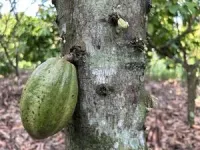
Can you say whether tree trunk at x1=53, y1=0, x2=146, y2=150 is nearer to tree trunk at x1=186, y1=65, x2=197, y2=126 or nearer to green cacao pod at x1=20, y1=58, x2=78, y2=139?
green cacao pod at x1=20, y1=58, x2=78, y2=139

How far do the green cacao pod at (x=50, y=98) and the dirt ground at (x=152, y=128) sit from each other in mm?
2007

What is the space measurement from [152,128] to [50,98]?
2474mm

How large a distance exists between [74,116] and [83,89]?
0.08 metres

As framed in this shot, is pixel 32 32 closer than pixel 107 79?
No

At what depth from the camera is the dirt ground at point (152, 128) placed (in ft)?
10.2

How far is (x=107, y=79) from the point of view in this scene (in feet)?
3.36

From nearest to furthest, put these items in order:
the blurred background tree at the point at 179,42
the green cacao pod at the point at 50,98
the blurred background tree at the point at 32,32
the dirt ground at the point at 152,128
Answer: the green cacao pod at the point at 50,98 < the dirt ground at the point at 152,128 < the blurred background tree at the point at 179,42 < the blurred background tree at the point at 32,32

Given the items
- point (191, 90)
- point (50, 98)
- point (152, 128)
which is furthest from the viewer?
point (191, 90)

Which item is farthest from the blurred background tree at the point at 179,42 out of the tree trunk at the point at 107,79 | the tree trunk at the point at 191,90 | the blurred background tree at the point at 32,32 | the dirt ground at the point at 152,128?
the tree trunk at the point at 107,79

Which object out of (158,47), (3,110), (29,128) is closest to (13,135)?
(3,110)

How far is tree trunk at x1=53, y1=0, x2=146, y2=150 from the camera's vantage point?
1.02 meters

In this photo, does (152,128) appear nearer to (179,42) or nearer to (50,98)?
(179,42)

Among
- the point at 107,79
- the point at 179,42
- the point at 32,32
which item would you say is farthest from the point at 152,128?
the point at 107,79

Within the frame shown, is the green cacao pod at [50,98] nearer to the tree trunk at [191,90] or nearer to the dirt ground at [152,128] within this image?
the dirt ground at [152,128]
